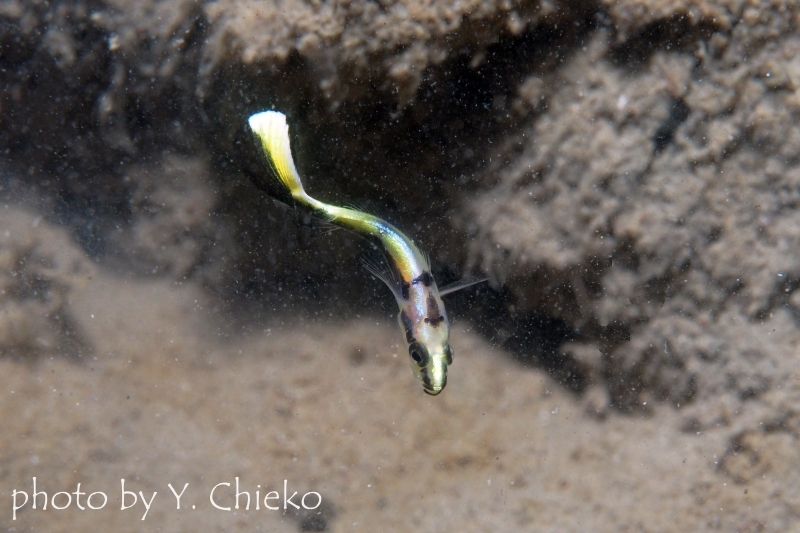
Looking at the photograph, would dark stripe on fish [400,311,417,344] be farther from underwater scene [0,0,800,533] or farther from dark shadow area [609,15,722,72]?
dark shadow area [609,15,722,72]

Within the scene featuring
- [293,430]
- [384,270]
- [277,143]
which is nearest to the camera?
[277,143]

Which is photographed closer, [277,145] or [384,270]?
[277,145]

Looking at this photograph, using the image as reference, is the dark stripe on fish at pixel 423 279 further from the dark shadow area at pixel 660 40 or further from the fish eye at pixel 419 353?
the dark shadow area at pixel 660 40

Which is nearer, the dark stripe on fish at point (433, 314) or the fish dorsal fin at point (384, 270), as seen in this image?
the dark stripe on fish at point (433, 314)

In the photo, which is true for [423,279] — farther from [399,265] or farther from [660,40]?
[660,40]

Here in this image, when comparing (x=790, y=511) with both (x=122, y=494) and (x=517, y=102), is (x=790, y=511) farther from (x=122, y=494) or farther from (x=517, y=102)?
(x=122, y=494)

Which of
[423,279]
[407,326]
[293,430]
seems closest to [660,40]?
[423,279]

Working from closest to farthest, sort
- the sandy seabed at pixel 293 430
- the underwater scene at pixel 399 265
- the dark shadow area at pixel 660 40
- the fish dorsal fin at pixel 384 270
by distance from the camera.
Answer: the dark shadow area at pixel 660 40
the underwater scene at pixel 399 265
the fish dorsal fin at pixel 384 270
the sandy seabed at pixel 293 430

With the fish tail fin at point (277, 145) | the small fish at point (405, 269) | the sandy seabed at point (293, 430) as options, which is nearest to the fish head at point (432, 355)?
the small fish at point (405, 269)

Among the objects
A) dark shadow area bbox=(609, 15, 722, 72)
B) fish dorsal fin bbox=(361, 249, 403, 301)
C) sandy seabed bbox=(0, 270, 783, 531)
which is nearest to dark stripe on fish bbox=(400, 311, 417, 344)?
fish dorsal fin bbox=(361, 249, 403, 301)
